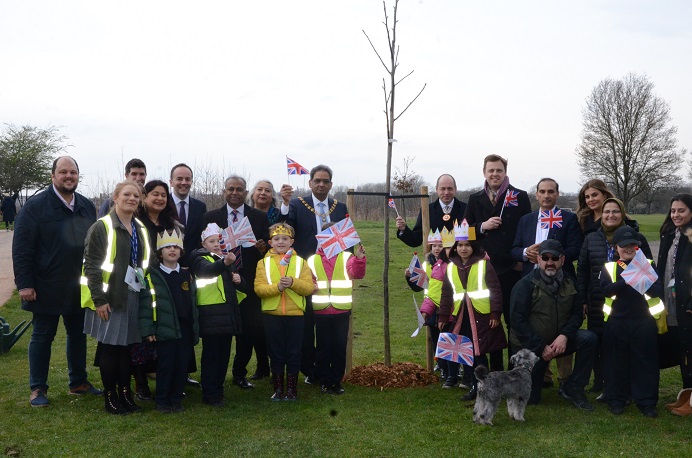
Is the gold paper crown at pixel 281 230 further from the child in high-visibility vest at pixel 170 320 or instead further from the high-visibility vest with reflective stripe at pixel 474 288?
the high-visibility vest with reflective stripe at pixel 474 288

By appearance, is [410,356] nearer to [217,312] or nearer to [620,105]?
[217,312]

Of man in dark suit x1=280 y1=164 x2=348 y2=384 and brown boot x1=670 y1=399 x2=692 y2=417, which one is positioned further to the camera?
man in dark suit x1=280 y1=164 x2=348 y2=384

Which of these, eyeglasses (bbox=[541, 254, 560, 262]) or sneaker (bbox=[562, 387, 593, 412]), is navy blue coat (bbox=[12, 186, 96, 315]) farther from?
sneaker (bbox=[562, 387, 593, 412])

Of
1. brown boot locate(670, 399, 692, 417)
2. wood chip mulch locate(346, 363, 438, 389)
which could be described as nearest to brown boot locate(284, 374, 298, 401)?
wood chip mulch locate(346, 363, 438, 389)

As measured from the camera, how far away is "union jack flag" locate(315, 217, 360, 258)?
23.0ft

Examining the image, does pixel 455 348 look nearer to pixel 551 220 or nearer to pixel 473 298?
pixel 473 298

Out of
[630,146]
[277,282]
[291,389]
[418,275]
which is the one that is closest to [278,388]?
[291,389]

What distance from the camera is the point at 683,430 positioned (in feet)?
19.0

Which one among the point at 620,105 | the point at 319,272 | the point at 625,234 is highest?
the point at 620,105

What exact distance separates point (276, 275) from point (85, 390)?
8.32 ft

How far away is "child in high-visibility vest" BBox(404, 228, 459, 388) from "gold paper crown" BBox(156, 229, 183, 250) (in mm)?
→ 2818

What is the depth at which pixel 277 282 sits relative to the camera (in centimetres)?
666

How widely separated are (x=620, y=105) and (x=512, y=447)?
149 feet

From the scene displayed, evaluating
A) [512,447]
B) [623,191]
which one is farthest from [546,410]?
[623,191]
